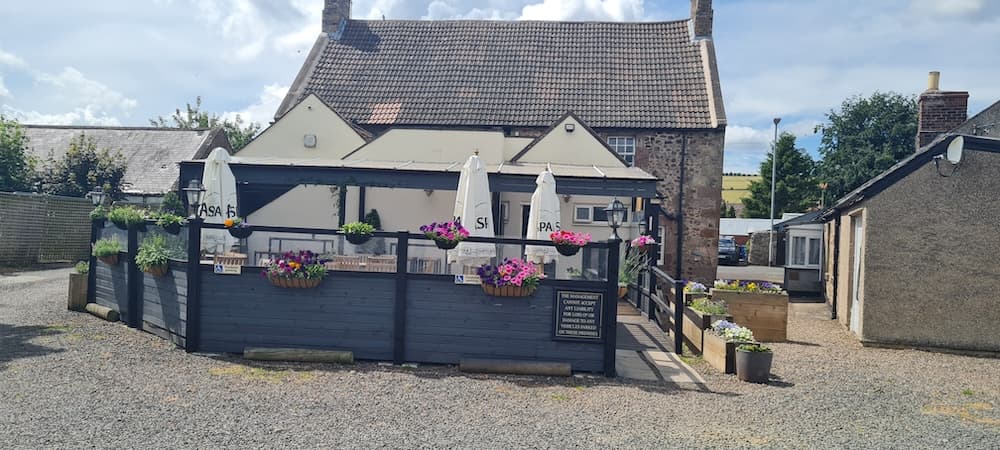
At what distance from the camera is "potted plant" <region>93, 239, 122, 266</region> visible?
35.0 feet

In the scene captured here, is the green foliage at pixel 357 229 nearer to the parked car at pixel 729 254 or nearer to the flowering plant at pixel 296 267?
the flowering plant at pixel 296 267

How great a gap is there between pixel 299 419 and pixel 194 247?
359 cm

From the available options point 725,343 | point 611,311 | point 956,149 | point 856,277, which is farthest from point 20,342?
point 956,149

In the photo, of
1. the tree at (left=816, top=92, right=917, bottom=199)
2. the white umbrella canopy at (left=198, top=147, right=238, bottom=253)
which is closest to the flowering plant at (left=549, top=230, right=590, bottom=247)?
the white umbrella canopy at (left=198, top=147, right=238, bottom=253)

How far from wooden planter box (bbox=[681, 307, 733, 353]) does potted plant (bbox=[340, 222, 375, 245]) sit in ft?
15.7

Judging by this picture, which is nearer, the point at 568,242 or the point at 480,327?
the point at 568,242

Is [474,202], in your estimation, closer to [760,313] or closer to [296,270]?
[296,270]

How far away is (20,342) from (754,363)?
9.21 metres

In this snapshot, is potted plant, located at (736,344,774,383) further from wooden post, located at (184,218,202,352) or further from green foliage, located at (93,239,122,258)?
green foliage, located at (93,239,122,258)

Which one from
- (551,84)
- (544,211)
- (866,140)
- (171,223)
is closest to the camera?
(171,223)

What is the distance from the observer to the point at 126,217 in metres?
10.2

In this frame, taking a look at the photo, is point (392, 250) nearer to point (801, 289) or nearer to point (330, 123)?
point (330, 123)

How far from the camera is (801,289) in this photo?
21125mm

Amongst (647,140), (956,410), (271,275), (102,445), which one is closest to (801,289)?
(647,140)
